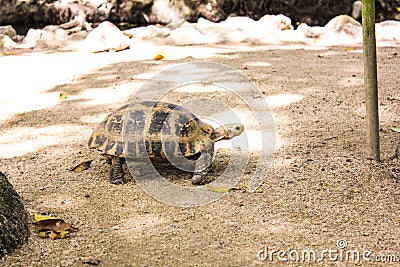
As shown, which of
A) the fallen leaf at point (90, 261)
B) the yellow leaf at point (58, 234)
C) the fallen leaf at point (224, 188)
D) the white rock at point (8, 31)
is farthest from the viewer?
the white rock at point (8, 31)

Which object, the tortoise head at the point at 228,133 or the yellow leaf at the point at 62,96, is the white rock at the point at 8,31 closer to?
the yellow leaf at the point at 62,96

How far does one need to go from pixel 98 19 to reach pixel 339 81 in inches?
194

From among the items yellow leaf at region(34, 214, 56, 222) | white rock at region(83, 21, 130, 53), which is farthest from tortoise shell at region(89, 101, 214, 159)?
white rock at region(83, 21, 130, 53)

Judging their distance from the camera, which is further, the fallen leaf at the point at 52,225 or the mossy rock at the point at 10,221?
the fallen leaf at the point at 52,225

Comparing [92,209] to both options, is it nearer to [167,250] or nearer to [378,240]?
[167,250]

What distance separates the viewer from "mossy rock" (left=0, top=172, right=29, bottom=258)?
7.41ft

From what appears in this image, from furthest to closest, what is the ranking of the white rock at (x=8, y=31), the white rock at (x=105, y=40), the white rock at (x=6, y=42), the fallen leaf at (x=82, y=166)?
the white rock at (x=8, y=31), the white rock at (x=6, y=42), the white rock at (x=105, y=40), the fallen leaf at (x=82, y=166)

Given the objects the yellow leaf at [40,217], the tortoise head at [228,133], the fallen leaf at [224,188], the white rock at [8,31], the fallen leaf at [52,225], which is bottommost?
the fallen leaf at [224,188]

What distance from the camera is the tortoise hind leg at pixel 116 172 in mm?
3096

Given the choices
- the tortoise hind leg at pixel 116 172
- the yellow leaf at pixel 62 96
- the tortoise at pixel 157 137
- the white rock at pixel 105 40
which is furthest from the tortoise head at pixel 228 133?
the white rock at pixel 105 40

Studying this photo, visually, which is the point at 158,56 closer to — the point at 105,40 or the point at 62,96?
the point at 105,40

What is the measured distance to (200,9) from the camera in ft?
28.7

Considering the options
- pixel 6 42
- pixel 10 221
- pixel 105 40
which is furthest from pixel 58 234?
pixel 6 42

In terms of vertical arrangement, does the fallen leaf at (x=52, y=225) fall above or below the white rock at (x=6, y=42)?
below
